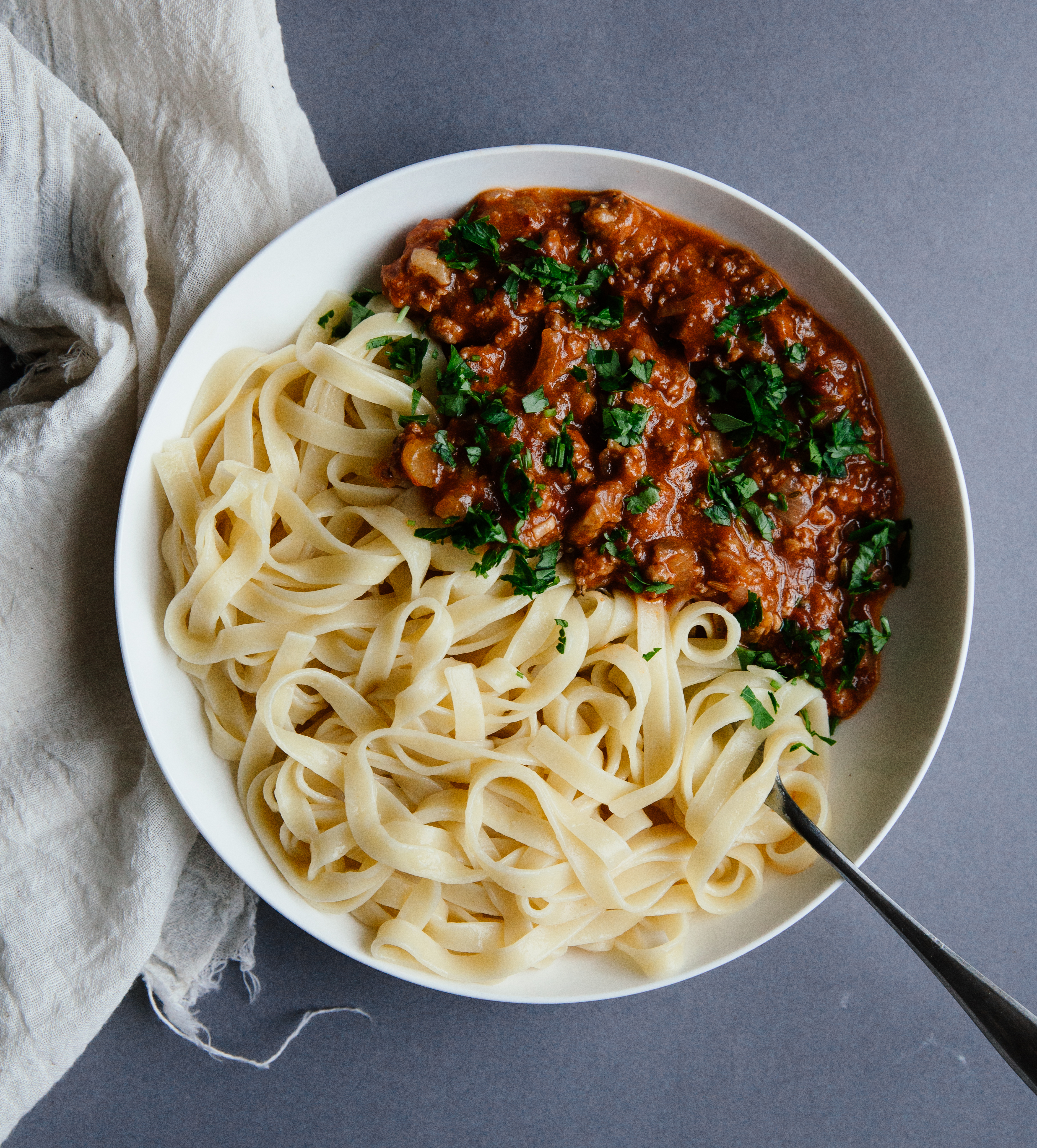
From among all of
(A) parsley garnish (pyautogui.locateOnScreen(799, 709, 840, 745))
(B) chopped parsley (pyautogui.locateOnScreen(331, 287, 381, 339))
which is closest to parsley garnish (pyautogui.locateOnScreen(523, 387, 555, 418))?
(B) chopped parsley (pyautogui.locateOnScreen(331, 287, 381, 339))

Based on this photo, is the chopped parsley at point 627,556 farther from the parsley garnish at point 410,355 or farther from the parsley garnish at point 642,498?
the parsley garnish at point 410,355

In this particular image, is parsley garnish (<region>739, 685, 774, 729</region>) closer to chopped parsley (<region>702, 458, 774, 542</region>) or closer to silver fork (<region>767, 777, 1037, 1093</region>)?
silver fork (<region>767, 777, 1037, 1093</region>)

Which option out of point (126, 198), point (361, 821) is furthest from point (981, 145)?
point (361, 821)

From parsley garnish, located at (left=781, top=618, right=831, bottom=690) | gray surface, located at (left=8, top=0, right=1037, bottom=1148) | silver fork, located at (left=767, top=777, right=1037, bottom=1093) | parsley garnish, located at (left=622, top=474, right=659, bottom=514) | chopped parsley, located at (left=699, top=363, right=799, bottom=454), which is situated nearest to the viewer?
silver fork, located at (left=767, top=777, right=1037, bottom=1093)

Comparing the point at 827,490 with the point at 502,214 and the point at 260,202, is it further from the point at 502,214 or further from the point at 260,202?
the point at 260,202

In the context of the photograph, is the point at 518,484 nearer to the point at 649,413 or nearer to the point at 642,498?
the point at 642,498
